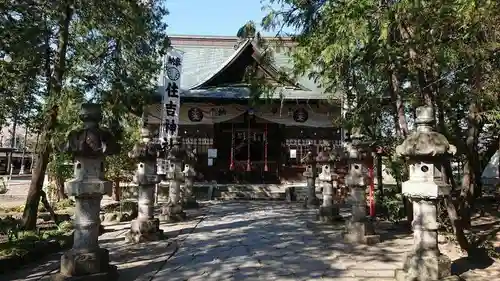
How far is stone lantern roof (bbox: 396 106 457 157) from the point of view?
226 inches

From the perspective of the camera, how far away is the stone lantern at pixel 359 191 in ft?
28.3

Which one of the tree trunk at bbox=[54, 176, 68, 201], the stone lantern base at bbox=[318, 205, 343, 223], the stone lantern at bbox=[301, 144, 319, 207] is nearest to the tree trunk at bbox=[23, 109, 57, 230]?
the tree trunk at bbox=[54, 176, 68, 201]

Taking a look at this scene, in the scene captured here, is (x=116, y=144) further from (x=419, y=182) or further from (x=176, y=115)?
(x=176, y=115)

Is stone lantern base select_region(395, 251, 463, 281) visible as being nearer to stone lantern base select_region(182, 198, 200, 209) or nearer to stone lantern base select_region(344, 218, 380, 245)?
stone lantern base select_region(344, 218, 380, 245)

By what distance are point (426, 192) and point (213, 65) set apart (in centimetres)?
1898

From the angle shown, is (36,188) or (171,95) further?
(171,95)

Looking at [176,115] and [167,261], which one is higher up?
[176,115]

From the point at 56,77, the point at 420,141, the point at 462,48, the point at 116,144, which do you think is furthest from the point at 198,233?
the point at 462,48

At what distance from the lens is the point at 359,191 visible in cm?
889

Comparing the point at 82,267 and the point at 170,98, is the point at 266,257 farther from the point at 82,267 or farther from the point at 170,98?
the point at 170,98

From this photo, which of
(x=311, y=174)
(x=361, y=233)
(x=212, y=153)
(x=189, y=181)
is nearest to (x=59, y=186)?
(x=189, y=181)

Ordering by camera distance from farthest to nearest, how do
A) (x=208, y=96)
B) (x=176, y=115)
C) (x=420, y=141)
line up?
(x=208, y=96) < (x=176, y=115) < (x=420, y=141)

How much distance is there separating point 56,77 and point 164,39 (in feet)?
12.1

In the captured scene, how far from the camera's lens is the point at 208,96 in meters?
19.2
